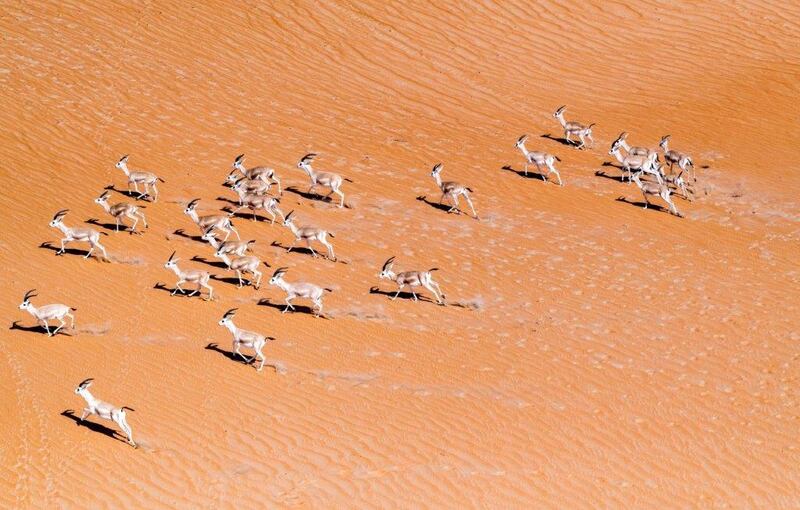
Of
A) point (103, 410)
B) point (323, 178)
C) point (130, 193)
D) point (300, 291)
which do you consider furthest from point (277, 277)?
point (130, 193)

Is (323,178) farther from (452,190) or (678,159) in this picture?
(678,159)

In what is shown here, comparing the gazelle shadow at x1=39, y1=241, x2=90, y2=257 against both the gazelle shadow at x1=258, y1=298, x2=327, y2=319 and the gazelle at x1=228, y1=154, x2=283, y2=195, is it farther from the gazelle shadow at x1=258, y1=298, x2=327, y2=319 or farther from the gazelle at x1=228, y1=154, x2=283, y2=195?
the gazelle shadow at x1=258, y1=298, x2=327, y2=319

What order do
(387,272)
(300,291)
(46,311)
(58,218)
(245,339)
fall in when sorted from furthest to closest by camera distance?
(58,218)
(387,272)
(300,291)
(46,311)
(245,339)

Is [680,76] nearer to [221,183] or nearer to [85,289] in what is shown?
[221,183]

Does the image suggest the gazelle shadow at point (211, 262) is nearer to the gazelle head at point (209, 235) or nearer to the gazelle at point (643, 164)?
the gazelle head at point (209, 235)

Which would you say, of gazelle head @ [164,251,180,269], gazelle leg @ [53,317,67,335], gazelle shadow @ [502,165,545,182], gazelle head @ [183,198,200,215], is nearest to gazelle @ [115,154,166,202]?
gazelle head @ [183,198,200,215]
